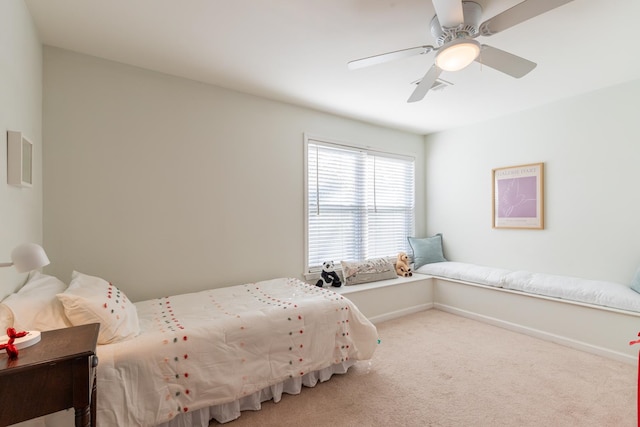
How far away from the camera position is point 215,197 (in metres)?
3.02

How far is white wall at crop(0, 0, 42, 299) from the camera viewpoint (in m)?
1.51

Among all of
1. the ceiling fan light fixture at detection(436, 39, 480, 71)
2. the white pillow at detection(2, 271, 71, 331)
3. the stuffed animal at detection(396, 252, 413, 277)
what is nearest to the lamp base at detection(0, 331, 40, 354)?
the white pillow at detection(2, 271, 71, 331)

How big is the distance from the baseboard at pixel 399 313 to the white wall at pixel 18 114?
3.19 metres

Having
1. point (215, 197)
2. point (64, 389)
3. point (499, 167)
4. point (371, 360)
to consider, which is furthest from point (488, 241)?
point (64, 389)

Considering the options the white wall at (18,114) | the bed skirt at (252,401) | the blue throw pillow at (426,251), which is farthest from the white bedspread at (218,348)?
the blue throw pillow at (426,251)

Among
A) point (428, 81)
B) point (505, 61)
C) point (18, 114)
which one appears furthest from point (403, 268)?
point (18, 114)

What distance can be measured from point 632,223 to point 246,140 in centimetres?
390

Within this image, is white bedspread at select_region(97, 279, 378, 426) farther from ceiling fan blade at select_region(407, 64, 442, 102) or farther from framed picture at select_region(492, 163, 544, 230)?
framed picture at select_region(492, 163, 544, 230)

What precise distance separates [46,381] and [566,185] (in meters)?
4.47

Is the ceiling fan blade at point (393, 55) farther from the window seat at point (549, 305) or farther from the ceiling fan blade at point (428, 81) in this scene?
the window seat at point (549, 305)

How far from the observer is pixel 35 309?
151 centimetres

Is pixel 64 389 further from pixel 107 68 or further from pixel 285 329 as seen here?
pixel 107 68

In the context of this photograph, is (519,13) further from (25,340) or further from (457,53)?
(25,340)

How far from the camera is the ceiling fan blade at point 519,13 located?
57.9 inches
